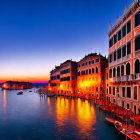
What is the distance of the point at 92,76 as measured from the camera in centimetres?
3622

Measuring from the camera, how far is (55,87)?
58812 millimetres

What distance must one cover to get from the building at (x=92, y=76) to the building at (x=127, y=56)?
10316 mm

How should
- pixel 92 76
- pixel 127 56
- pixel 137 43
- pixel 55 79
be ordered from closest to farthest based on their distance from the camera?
pixel 137 43 < pixel 127 56 < pixel 92 76 < pixel 55 79

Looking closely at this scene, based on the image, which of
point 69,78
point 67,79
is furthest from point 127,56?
point 67,79

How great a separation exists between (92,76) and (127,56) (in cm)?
1895

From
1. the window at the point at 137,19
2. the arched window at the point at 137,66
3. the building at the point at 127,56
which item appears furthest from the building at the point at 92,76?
the window at the point at 137,19

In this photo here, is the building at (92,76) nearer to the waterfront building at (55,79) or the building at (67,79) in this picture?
the building at (67,79)

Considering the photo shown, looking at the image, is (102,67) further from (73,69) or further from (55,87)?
(55,87)

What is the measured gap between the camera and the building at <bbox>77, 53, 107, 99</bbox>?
33.4 meters

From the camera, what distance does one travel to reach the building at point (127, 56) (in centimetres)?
1573

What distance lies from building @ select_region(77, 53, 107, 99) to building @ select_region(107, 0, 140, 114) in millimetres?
10316

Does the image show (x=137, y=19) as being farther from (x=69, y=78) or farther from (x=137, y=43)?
(x=69, y=78)

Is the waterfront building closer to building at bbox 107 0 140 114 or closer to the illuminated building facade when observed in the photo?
the illuminated building facade

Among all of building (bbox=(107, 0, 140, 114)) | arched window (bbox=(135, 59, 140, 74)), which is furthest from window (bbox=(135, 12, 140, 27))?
arched window (bbox=(135, 59, 140, 74))
